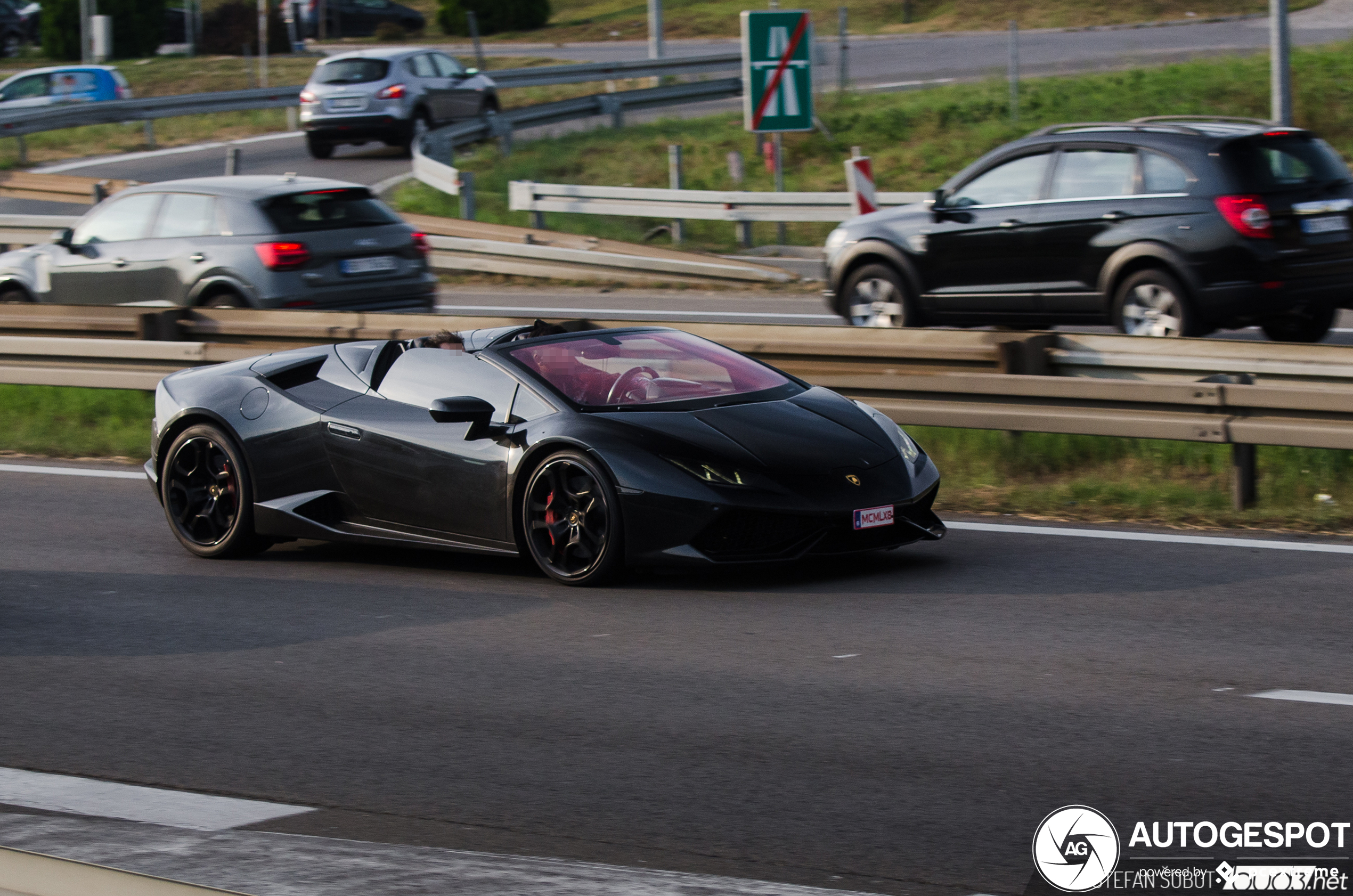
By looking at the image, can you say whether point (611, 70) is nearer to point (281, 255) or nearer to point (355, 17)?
point (281, 255)

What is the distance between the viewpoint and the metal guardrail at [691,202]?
21594 millimetres

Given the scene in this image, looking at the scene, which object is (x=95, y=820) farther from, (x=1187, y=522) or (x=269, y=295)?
(x=269, y=295)

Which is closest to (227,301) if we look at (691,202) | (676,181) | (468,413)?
(468,413)

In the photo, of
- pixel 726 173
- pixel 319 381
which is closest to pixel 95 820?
pixel 319 381

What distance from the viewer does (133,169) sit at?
31.8 metres

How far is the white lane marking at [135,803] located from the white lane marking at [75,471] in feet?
→ 20.6

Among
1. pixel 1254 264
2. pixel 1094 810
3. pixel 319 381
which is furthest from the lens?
pixel 1254 264

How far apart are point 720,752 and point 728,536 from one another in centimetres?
216

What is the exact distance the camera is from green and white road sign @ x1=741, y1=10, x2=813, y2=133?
2130 centimetres

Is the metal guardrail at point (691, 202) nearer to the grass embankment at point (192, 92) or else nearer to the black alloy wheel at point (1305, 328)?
the black alloy wheel at point (1305, 328)

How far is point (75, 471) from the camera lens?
1192cm

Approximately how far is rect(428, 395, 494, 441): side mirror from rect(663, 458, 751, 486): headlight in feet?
3.16

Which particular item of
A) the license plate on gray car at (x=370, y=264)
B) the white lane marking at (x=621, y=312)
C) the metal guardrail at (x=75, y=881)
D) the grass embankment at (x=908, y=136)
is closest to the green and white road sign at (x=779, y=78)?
the grass embankment at (x=908, y=136)

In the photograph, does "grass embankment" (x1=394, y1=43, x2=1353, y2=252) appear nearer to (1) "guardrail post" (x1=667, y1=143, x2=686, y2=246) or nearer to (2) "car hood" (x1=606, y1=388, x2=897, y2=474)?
(1) "guardrail post" (x1=667, y1=143, x2=686, y2=246)
